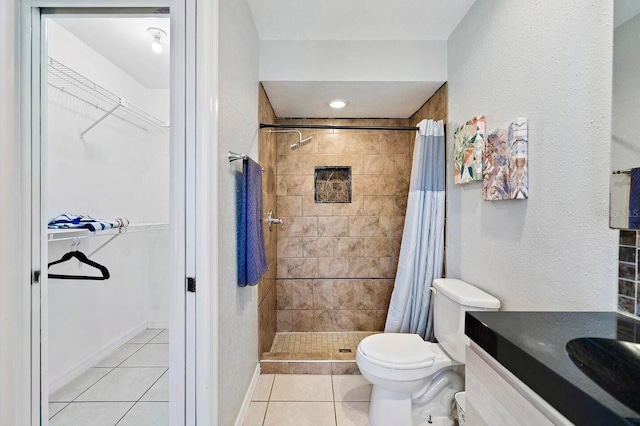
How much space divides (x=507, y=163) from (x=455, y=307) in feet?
2.62

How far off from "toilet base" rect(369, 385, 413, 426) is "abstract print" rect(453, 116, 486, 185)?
130cm

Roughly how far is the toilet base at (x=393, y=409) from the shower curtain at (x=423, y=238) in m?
0.53

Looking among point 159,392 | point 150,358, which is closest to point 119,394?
point 159,392

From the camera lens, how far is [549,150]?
112 centimetres

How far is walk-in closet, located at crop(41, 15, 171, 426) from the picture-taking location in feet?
5.65

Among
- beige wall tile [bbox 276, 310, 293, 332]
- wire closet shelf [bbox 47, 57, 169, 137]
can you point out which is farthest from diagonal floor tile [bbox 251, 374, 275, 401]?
wire closet shelf [bbox 47, 57, 169, 137]

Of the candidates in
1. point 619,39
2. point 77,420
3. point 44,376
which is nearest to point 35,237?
point 44,376

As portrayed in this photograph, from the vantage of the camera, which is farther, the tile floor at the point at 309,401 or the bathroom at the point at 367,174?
the tile floor at the point at 309,401

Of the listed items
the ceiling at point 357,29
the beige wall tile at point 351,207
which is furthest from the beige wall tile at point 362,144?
the beige wall tile at point 351,207

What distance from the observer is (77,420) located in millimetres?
1561

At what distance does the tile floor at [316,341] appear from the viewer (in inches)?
101

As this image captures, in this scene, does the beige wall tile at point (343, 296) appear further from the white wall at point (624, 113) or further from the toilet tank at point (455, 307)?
the white wall at point (624, 113)

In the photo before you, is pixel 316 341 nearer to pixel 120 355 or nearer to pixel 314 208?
pixel 314 208

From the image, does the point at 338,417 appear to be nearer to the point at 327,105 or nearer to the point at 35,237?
the point at 35,237
